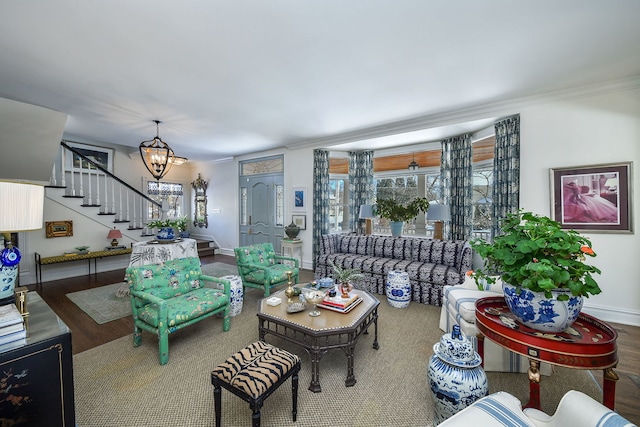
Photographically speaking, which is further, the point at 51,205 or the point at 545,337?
the point at 51,205

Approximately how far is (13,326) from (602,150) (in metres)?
5.37

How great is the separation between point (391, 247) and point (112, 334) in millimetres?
4068

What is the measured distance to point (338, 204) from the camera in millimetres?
6168

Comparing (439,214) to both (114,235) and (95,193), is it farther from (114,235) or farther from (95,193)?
(95,193)

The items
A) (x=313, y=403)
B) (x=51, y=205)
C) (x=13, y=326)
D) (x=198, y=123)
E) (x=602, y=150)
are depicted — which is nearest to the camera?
(x=13, y=326)

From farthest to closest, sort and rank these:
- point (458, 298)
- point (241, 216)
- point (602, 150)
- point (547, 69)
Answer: point (241, 216), point (602, 150), point (547, 69), point (458, 298)

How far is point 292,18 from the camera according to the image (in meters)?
2.00

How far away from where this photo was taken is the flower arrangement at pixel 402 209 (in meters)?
4.71

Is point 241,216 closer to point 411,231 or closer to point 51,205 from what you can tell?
point 51,205

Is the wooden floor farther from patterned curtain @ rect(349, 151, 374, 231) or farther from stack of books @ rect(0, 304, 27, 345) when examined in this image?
patterned curtain @ rect(349, 151, 374, 231)

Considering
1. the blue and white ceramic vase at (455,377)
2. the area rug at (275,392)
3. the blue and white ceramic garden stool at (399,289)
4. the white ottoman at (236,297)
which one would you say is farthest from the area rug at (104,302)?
the blue and white ceramic vase at (455,377)

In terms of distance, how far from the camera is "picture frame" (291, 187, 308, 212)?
596cm

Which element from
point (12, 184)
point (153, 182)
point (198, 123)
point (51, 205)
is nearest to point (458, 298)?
point (12, 184)

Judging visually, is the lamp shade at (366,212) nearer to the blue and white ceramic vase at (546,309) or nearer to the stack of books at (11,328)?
the blue and white ceramic vase at (546,309)
